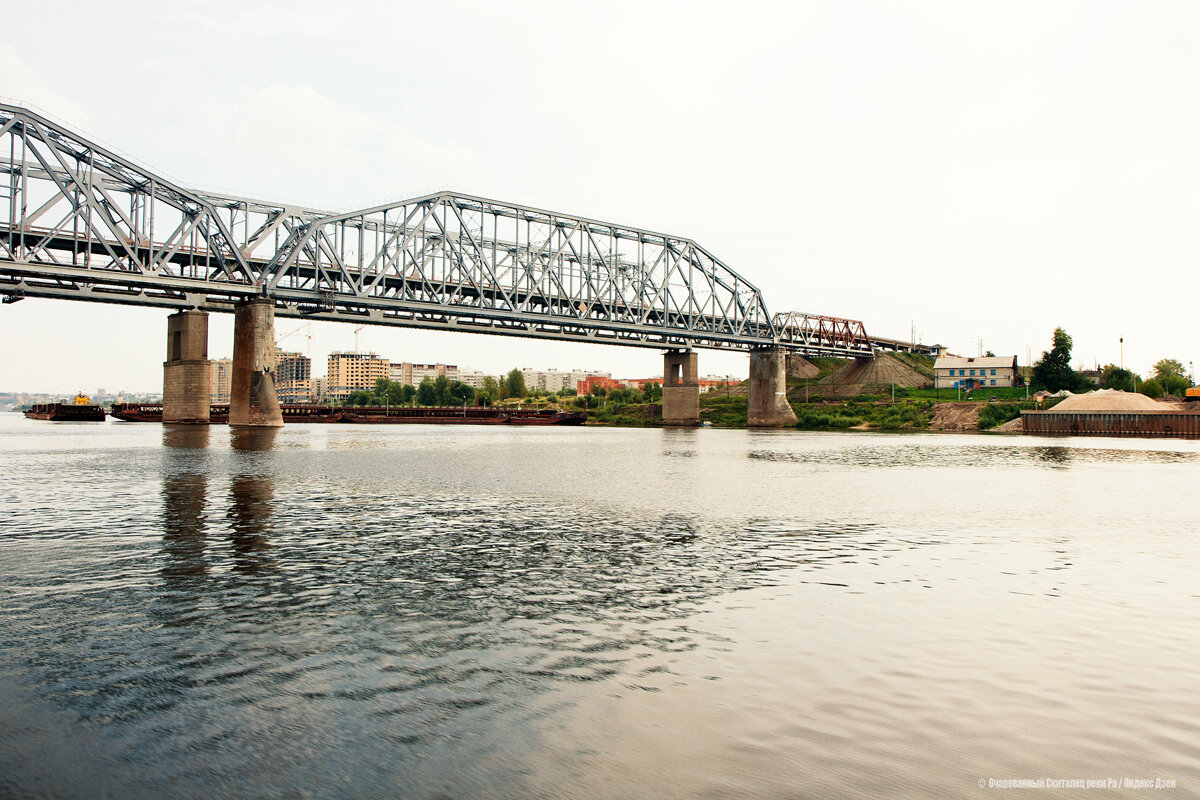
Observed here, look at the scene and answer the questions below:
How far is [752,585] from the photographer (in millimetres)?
14320

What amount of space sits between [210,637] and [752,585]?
8650 millimetres

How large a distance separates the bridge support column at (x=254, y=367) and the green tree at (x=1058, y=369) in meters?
123

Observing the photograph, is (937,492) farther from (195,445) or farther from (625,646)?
(195,445)

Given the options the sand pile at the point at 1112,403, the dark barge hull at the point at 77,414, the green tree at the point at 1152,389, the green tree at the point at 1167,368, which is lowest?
the dark barge hull at the point at 77,414

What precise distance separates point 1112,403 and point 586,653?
12006 centimetres

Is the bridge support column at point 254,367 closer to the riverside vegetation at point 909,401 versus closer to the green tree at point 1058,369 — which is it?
the riverside vegetation at point 909,401

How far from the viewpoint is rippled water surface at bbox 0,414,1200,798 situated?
22.7 feet

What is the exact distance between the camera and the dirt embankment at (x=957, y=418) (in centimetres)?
11819

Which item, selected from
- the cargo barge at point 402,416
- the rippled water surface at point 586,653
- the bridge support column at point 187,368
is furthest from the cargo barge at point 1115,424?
the bridge support column at point 187,368

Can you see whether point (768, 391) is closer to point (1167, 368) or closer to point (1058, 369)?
point (1058, 369)

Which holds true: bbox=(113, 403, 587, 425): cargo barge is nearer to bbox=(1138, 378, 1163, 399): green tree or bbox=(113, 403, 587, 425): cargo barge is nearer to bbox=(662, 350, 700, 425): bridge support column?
bbox=(662, 350, 700, 425): bridge support column

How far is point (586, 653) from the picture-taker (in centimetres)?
1016

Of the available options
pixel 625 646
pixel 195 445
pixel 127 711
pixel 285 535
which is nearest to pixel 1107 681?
pixel 625 646

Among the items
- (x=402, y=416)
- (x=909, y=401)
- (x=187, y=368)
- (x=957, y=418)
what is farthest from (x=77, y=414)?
A: (x=957, y=418)
